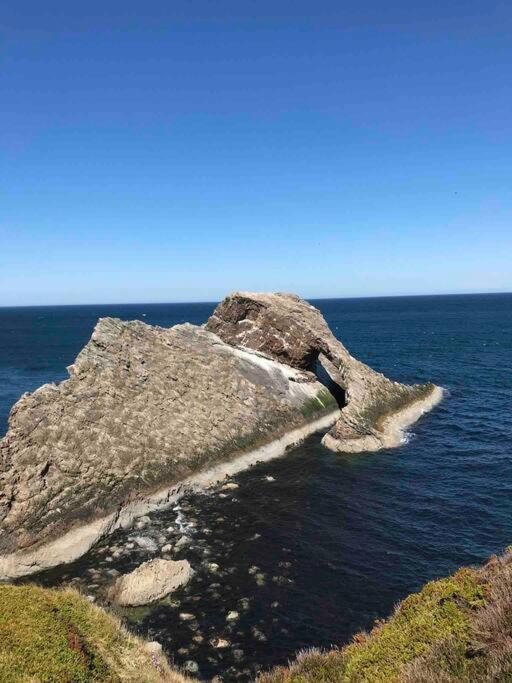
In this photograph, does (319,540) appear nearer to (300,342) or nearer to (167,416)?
(167,416)

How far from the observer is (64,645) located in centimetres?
1237

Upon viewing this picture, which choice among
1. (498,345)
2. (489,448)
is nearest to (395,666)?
(489,448)

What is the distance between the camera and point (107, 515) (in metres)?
29.4

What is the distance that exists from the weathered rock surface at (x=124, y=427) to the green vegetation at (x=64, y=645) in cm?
1300

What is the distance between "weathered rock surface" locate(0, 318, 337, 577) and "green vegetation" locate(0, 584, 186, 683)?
512 inches

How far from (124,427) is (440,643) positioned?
89.3ft

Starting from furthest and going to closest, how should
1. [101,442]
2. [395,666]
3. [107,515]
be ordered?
[101,442]
[107,515]
[395,666]

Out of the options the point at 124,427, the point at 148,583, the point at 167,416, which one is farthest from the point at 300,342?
the point at 148,583

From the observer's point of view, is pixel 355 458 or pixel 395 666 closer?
pixel 395 666

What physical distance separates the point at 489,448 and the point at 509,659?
36.0m

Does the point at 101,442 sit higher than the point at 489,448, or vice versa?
the point at 101,442

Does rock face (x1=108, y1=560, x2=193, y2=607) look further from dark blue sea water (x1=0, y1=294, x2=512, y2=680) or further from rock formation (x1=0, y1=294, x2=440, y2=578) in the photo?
rock formation (x1=0, y1=294, x2=440, y2=578)

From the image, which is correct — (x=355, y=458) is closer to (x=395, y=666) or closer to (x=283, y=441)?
(x=283, y=441)

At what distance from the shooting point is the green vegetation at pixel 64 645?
36.5 feet
